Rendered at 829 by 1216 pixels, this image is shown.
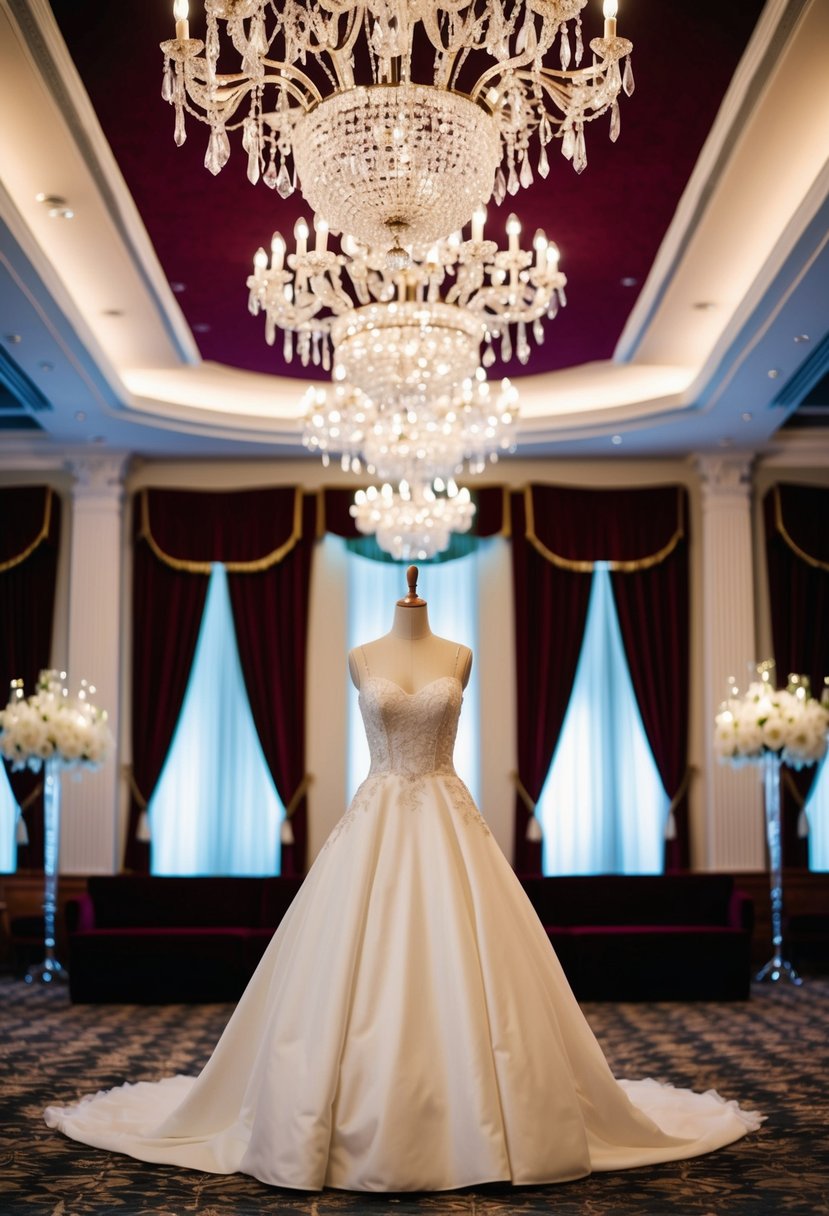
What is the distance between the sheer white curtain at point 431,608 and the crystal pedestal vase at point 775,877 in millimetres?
2407

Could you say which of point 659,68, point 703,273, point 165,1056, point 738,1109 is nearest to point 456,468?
point 703,273

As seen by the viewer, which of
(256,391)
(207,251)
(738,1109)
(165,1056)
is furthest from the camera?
(256,391)

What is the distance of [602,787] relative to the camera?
35.6ft

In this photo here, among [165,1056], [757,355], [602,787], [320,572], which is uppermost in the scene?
[757,355]

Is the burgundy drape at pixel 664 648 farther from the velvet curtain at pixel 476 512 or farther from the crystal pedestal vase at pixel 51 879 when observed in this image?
the crystal pedestal vase at pixel 51 879

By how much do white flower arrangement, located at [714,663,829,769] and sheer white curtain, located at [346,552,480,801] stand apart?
2.23 metres

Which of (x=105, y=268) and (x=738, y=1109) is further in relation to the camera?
(x=105, y=268)

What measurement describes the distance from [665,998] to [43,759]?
15.0ft

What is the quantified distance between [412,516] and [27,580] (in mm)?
3515

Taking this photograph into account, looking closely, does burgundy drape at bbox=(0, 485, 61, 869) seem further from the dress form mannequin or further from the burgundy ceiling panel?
the dress form mannequin

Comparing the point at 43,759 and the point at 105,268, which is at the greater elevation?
the point at 105,268

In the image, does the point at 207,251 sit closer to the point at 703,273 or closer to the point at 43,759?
the point at 703,273

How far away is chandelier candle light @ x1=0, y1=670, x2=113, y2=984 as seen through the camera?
9.33m

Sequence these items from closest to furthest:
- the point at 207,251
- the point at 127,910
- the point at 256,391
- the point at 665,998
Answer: the point at 207,251 < the point at 665,998 < the point at 127,910 < the point at 256,391
